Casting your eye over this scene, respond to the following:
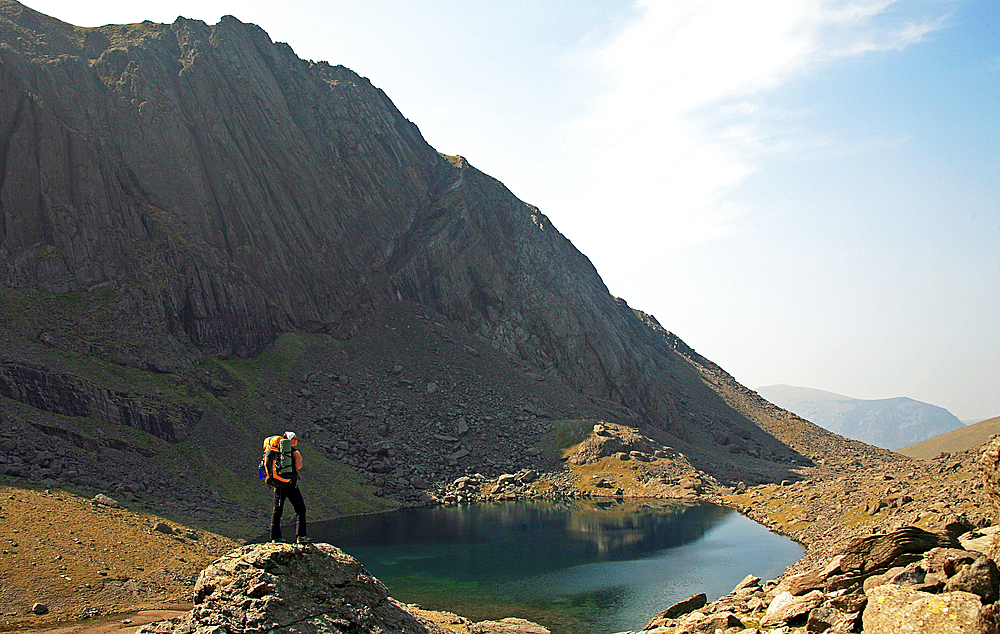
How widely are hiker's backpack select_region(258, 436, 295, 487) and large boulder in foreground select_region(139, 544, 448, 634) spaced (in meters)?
1.91

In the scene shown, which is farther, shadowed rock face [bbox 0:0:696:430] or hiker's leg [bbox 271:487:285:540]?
shadowed rock face [bbox 0:0:696:430]

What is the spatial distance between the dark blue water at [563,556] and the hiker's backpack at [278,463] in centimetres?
3640

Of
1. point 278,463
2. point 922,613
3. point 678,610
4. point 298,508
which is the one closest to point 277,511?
point 298,508

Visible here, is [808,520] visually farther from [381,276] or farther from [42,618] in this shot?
[381,276]

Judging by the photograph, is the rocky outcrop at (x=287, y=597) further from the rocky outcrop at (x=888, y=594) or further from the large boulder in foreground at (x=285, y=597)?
the rocky outcrop at (x=888, y=594)

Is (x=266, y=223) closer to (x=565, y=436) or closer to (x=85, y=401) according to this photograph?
(x=85, y=401)

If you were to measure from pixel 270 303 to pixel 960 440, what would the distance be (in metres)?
171

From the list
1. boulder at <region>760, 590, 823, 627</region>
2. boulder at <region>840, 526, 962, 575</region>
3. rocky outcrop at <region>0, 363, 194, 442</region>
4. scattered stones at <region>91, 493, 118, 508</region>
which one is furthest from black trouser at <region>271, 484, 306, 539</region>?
rocky outcrop at <region>0, 363, 194, 442</region>

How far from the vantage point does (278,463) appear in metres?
20.2

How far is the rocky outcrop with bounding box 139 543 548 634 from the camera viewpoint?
1858 centimetres

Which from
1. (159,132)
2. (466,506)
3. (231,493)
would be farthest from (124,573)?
(159,132)

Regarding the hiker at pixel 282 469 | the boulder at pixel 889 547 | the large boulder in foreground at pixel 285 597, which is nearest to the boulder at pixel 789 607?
the boulder at pixel 889 547

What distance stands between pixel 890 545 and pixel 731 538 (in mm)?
69470

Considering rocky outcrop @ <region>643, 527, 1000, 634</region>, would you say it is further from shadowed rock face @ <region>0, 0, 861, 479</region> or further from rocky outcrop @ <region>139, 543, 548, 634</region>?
shadowed rock face @ <region>0, 0, 861, 479</region>
